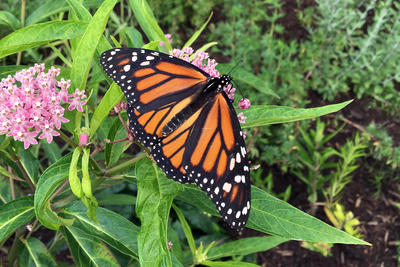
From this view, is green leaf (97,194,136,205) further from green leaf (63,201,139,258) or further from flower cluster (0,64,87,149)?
flower cluster (0,64,87,149)

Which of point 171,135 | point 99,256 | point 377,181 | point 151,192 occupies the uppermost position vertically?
point 171,135

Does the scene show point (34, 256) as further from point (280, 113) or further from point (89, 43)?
point (280, 113)

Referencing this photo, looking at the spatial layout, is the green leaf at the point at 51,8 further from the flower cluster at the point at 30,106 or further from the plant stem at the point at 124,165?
the plant stem at the point at 124,165

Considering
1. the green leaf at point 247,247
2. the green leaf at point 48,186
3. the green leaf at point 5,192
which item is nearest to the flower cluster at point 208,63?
the green leaf at point 48,186

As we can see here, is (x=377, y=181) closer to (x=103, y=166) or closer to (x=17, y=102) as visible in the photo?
(x=103, y=166)

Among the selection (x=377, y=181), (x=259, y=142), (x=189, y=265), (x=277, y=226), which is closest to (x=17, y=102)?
(x=277, y=226)

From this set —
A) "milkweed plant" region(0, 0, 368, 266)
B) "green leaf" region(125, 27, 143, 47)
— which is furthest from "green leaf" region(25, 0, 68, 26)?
"green leaf" region(125, 27, 143, 47)

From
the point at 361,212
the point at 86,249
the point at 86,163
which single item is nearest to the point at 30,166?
the point at 86,249
